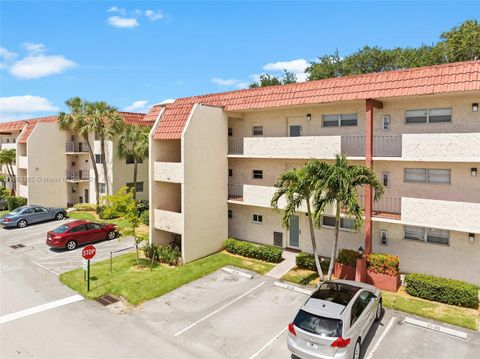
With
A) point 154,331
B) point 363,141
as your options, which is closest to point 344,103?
point 363,141

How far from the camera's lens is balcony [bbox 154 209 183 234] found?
1861cm

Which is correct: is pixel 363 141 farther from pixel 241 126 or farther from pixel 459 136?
pixel 241 126

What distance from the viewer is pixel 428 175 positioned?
51.2ft

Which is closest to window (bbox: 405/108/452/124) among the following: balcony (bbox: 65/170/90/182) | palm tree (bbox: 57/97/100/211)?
palm tree (bbox: 57/97/100/211)

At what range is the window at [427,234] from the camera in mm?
15314

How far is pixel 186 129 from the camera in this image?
18.2 meters

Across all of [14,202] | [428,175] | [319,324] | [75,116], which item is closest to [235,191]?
[428,175]

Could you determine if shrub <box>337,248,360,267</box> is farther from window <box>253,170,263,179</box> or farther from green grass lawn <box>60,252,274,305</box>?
window <box>253,170,263,179</box>

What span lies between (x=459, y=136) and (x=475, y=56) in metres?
27.7

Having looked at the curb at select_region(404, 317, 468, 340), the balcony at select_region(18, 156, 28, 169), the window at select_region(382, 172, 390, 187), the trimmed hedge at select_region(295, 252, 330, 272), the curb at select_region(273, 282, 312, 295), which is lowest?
the curb at select_region(404, 317, 468, 340)

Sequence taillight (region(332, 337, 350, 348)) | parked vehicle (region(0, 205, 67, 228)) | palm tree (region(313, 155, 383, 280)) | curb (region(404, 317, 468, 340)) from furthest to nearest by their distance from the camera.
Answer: parked vehicle (region(0, 205, 67, 228)) < palm tree (region(313, 155, 383, 280)) < curb (region(404, 317, 468, 340)) < taillight (region(332, 337, 350, 348))

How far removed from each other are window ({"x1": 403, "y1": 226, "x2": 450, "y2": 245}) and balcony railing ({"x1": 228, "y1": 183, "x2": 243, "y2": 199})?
31.3ft

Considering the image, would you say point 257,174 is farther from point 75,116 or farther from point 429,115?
point 75,116

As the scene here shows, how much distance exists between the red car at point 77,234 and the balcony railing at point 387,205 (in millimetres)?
16822
